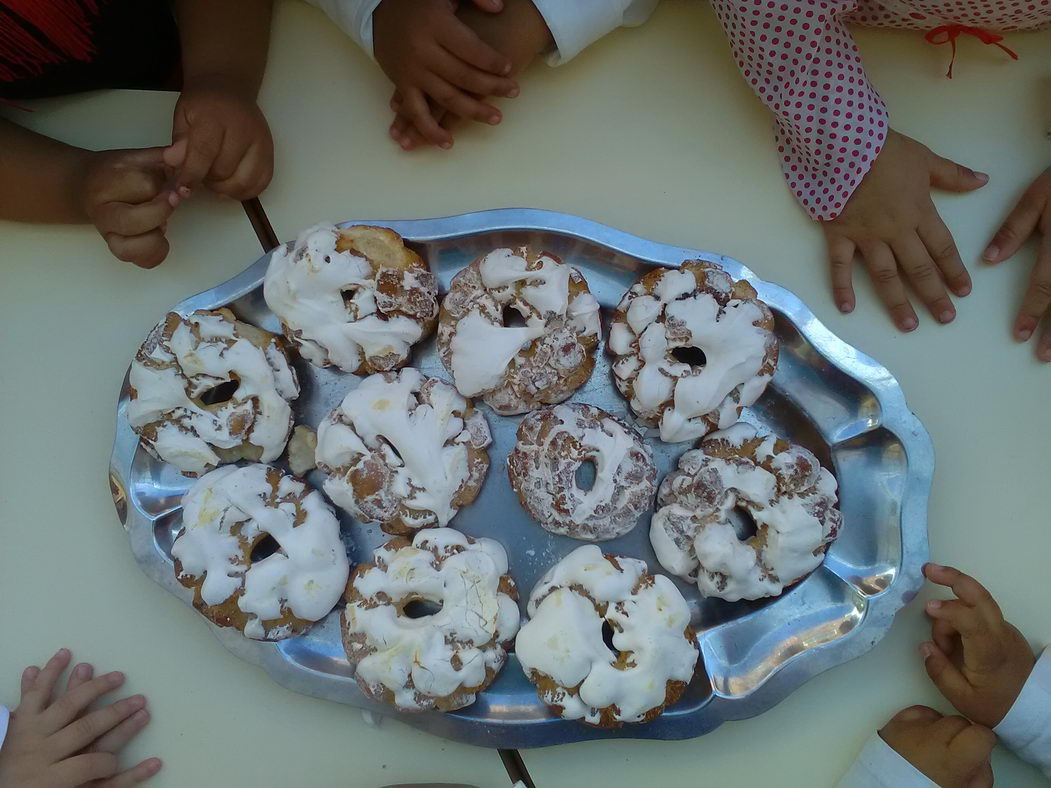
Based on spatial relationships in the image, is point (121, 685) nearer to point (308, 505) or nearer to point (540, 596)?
point (308, 505)

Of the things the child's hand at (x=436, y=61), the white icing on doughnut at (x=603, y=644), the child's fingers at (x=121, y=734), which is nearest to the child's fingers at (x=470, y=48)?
the child's hand at (x=436, y=61)

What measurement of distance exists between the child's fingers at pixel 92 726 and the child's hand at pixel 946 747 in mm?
754

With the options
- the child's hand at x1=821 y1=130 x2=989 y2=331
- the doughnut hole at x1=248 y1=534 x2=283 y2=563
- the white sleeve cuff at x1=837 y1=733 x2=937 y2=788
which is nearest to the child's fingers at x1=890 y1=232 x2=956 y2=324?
the child's hand at x1=821 y1=130 x2=989 y2=331

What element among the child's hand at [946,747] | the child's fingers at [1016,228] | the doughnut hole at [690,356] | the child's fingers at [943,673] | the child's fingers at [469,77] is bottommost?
the child's hand at [946,747]

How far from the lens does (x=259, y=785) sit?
78 cm

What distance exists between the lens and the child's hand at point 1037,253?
0.79 m

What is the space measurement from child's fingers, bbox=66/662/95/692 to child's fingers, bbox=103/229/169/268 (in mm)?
427

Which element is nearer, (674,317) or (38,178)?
(674,317)

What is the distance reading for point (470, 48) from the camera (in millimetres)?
793

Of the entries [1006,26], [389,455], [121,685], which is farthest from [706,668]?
[1006,26]

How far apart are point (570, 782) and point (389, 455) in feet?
1.22

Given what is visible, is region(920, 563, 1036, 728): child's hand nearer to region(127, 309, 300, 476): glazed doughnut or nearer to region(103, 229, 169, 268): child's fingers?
region(127, 309, 300, 476): glazed doughnut

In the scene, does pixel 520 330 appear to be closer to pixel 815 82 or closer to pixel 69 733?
pixel 815 82

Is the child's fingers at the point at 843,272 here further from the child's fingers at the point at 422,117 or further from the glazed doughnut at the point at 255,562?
the glazed doughnut at the point at 255,562
